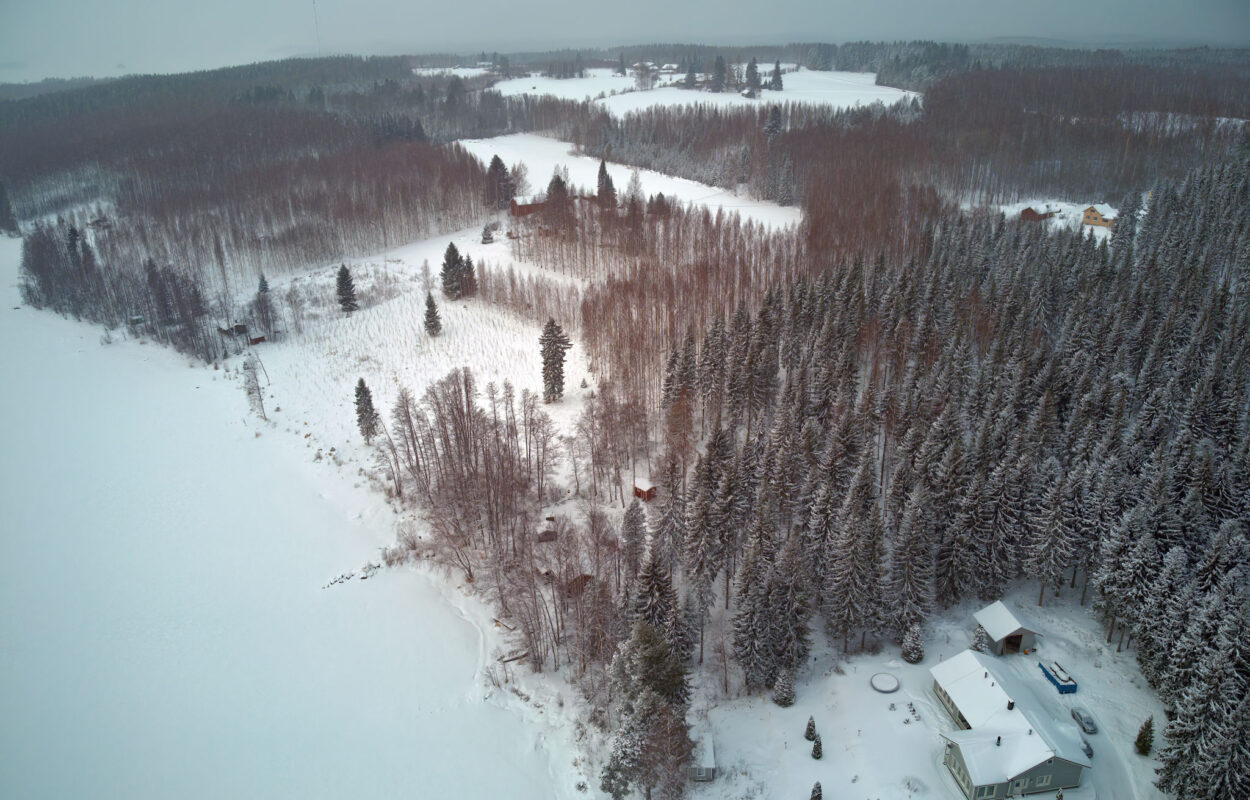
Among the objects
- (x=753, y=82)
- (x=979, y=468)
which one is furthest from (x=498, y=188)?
(x=753, y=82)

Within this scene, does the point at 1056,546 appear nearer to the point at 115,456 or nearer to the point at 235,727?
the point at 235,727

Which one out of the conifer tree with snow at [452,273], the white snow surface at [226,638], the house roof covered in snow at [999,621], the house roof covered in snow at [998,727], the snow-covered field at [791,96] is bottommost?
the white snow surface at [226,638]

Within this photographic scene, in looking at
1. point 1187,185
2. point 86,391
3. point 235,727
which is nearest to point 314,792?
point 235,727

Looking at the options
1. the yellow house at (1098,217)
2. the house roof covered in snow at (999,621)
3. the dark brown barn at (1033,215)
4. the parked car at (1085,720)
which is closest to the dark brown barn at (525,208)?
the dark brown barn at (1033,215)

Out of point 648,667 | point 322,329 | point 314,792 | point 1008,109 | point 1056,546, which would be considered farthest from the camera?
point 1008,109

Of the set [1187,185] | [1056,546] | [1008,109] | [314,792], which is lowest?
[314,792]

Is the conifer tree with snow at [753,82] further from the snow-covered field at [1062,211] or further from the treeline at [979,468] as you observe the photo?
the treeline at [979,468]
